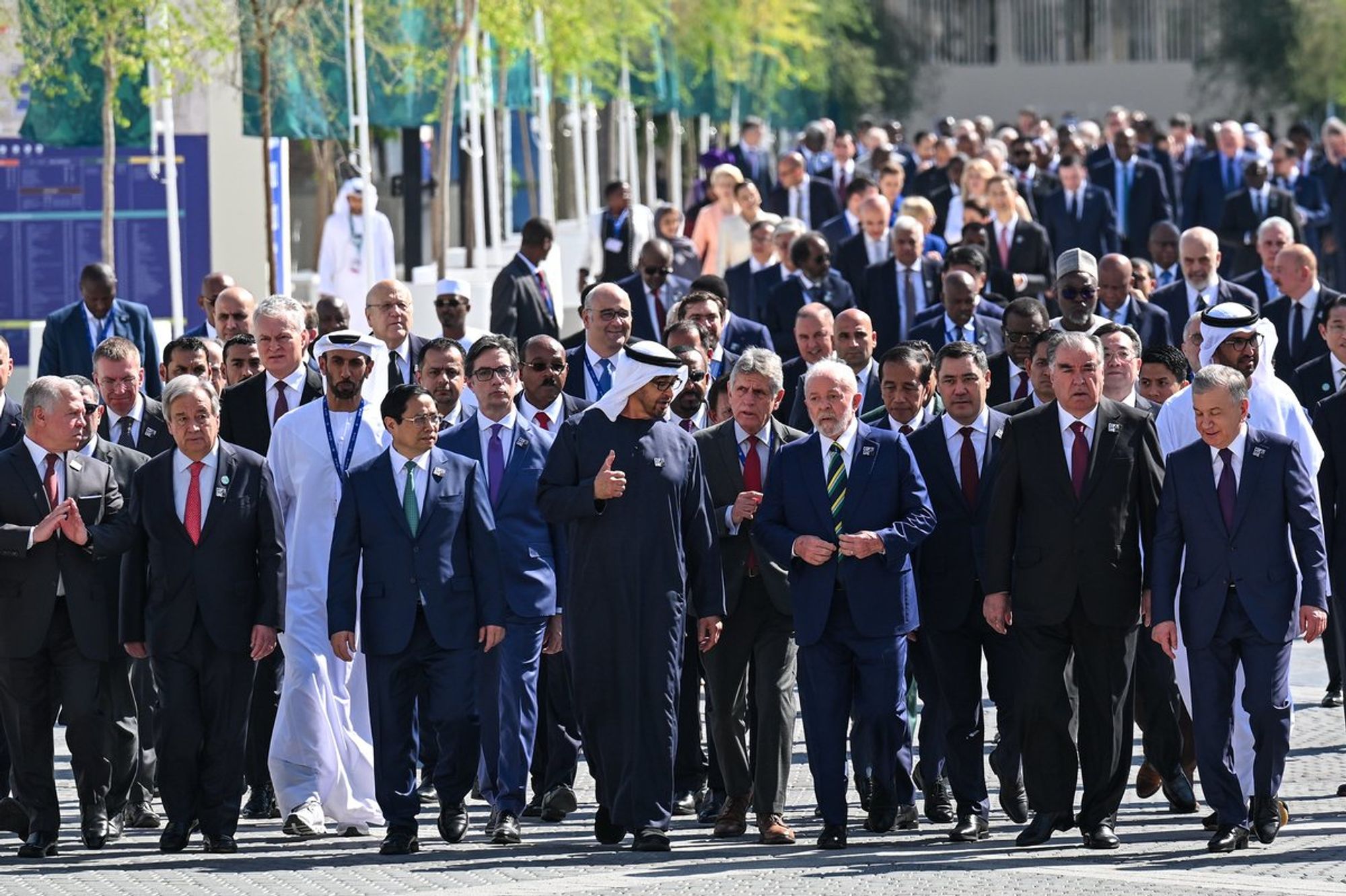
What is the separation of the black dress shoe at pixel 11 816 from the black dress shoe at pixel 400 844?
1616 millimetres

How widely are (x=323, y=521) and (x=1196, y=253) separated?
6.78 metres

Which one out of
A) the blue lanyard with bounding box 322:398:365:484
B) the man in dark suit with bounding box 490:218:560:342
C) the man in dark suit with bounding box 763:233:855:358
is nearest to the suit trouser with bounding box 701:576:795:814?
the blue lanyard with bounding box 322:398:365:484

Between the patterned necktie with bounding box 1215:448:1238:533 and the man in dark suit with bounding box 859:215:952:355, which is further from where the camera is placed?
the man in dark suit with bounding box 859:215:952:355

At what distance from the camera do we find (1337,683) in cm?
1444

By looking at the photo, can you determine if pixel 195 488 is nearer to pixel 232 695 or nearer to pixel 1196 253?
pixel 232 695

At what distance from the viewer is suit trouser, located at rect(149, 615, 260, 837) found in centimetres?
1108

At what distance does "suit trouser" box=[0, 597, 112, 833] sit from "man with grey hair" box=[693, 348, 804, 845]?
2415 mm

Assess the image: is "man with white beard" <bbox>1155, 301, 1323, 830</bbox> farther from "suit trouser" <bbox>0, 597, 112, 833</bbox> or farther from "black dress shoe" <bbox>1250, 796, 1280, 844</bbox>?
"suit trouser" <bbox>0, 597, 112, 833</bbox>

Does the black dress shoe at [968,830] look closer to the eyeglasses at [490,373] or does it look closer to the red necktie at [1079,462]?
the red necktie at [1079,462]

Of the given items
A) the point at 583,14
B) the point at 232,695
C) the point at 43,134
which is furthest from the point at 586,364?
the point at 583,14

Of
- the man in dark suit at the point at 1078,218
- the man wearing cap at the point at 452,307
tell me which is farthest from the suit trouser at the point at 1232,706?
the man in dark suit at the point at 1078,218

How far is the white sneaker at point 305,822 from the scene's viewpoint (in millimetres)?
→ 11531

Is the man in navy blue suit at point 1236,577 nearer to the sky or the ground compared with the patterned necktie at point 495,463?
nearer to the ground

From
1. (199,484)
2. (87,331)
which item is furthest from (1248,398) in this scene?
(87,331)
